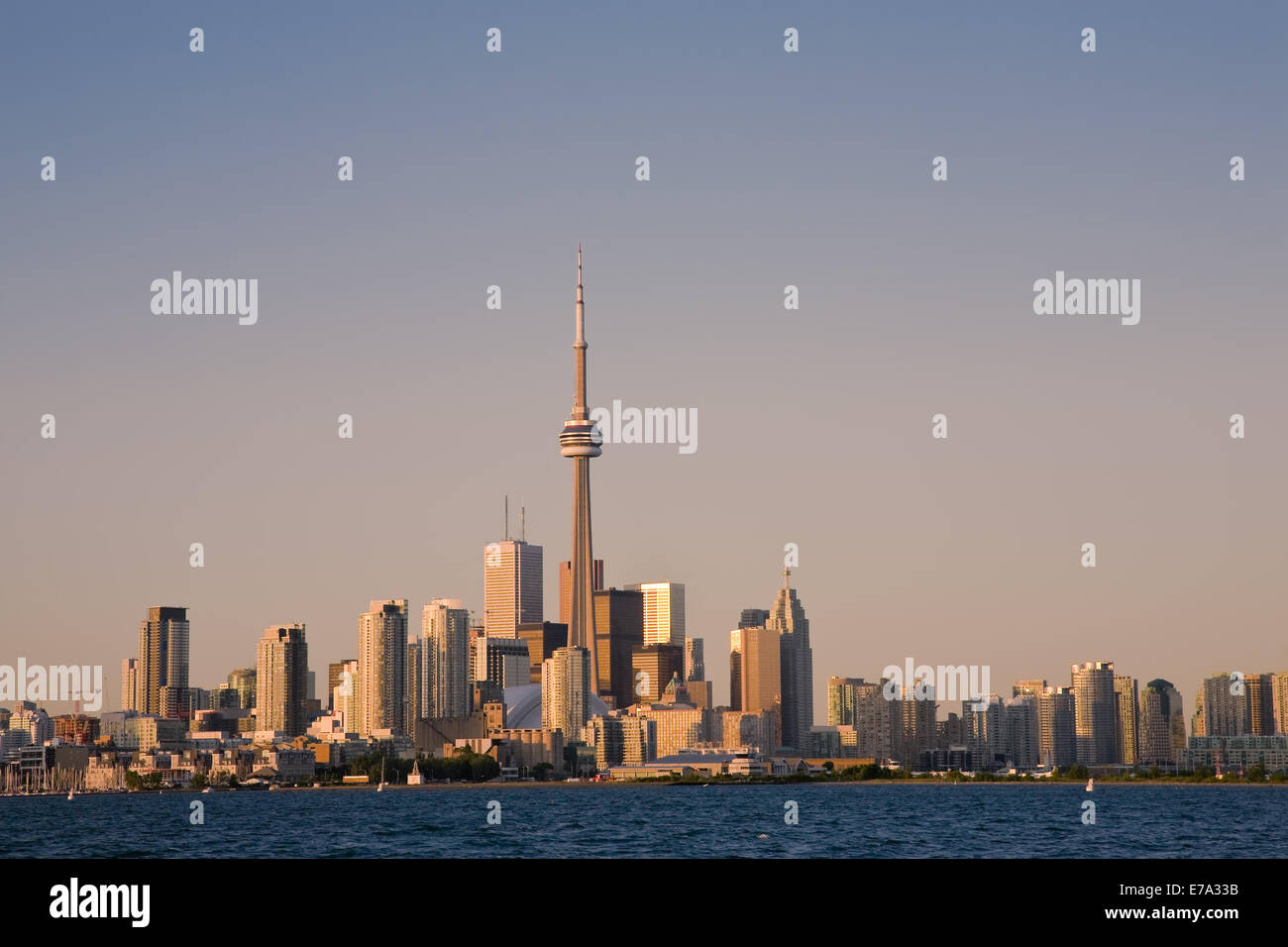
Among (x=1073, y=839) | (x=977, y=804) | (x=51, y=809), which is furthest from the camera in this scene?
(x=51, y=809)

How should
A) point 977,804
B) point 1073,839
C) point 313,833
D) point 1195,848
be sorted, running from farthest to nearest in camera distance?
point 977,804 < point 313,833 < point 1073,839 < point 1195,848
